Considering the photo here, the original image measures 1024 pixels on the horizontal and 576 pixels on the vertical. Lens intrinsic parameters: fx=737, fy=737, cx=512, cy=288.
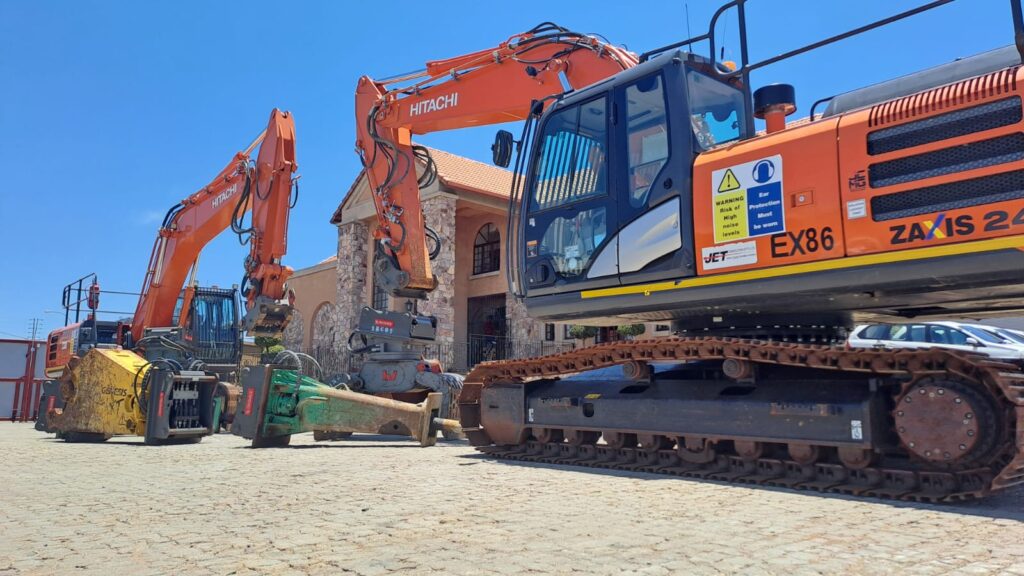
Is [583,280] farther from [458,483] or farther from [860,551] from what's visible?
[860,551]

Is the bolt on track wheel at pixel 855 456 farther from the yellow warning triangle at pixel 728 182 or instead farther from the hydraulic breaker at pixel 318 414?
the hydraulic breaker at pixel 318 414

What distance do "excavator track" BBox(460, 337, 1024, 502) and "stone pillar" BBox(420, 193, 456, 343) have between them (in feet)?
50.5

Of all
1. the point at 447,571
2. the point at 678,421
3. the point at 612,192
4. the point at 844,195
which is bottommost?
the point at 447,571

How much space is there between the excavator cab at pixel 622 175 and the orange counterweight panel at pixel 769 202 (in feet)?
0.60

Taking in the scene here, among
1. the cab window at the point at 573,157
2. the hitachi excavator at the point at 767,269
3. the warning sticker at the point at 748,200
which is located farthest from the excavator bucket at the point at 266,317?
the warning sticker at the point at 748,200

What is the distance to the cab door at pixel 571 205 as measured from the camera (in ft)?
20.6

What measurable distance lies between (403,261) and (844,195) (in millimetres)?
8384

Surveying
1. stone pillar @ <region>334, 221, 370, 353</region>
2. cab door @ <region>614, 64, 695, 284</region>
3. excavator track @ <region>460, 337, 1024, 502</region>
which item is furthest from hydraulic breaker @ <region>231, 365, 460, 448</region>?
stone pillar @ <region>334, 221, 370, 353</region>

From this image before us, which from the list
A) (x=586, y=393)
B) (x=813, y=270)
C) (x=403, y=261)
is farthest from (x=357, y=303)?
(x=813, y=270)

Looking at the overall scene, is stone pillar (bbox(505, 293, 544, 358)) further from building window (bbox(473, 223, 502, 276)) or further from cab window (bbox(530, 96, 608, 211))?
cab window (bbox(530, 96, 608, 211))

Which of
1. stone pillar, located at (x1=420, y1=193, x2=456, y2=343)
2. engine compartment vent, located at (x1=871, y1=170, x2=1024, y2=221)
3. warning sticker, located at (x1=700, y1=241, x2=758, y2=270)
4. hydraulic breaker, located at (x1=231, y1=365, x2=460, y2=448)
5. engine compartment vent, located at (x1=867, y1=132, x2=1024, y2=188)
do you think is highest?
stone pillar, located at (x1=420, y1=193, x2=456, y2=343)

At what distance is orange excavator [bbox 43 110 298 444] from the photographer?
34.1 feet

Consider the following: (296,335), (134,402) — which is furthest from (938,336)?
(296,335)

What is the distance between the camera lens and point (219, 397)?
11.8m
